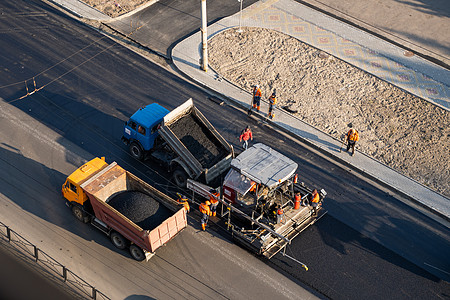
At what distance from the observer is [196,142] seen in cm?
2711

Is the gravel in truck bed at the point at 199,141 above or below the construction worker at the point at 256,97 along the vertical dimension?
above

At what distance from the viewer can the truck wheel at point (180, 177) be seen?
2719 centimetres

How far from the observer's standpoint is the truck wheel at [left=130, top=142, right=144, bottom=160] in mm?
28625

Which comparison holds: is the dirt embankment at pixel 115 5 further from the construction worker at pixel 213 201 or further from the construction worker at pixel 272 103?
the construction worker at pixel 213 201

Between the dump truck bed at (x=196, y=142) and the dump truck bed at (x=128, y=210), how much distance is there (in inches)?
93.7

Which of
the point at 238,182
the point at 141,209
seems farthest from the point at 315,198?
the point at 141,209

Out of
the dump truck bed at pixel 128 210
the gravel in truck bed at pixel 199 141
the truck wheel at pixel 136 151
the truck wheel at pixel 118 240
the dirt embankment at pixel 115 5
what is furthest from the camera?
the dirt embankment at pixel 115 5

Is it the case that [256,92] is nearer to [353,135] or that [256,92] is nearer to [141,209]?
[353,135]

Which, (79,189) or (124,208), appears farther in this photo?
(79,189)

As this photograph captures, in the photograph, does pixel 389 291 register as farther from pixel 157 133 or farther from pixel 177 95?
pixel 177 95

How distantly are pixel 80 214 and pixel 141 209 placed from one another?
10.5ft

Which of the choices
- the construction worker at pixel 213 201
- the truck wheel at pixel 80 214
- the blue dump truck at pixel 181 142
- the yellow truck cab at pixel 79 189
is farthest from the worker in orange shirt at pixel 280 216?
the truck wheel at pixel 80 214

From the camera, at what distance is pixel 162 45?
119 ft

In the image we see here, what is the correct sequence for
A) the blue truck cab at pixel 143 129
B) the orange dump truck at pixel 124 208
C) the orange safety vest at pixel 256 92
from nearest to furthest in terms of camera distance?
1. the orange dump truck at pixel 124 208
2. the blue truck cab at pixel 143 129
3. the orange safety vest at pixel 256 92
